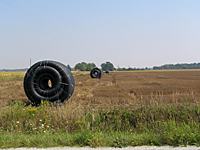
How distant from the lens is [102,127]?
6.86m

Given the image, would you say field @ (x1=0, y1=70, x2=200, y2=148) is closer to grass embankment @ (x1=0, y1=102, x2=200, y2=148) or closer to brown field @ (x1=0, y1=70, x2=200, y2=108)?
grass embankment @ (x1=0, y1=102, x2=200, y2=148)

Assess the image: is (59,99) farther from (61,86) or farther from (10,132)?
(10,132)

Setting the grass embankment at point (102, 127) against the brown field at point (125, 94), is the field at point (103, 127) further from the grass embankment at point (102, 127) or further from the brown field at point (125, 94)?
the brown field at point (125, 94)

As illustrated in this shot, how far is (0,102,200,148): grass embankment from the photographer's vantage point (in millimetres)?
5477

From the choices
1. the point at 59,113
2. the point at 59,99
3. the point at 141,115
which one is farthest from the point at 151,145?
the point at 59,99

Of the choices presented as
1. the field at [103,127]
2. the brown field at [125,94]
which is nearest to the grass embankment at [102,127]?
the field at [103,127]

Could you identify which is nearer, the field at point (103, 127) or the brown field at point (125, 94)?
the field at point (103, 127)

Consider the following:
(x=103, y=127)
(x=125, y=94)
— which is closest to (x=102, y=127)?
(x=103, y=127)

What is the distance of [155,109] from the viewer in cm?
789

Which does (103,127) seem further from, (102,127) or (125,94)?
(125,94)

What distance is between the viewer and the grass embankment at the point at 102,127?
548 centimetres

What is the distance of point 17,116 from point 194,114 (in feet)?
19.3

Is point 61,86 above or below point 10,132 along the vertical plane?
above

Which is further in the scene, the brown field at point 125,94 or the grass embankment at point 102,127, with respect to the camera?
the brown field at point 125,94
